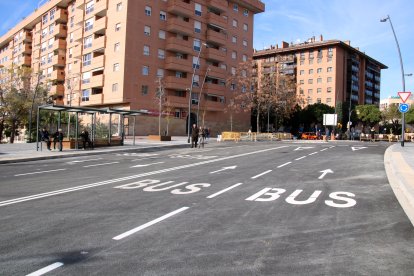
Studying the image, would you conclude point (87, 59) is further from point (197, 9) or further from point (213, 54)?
point (213, 54)

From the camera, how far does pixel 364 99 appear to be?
98312mm

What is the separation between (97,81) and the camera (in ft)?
161

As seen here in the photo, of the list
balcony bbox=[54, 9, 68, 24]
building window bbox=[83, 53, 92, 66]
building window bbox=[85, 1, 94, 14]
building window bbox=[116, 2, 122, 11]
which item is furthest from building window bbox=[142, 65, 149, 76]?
balcony bbox=[54, 9, 68, 24]

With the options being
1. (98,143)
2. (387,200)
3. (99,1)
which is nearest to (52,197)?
(387,200)

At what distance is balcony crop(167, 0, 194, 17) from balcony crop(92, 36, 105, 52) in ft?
31.8

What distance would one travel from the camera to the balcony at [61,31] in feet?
196

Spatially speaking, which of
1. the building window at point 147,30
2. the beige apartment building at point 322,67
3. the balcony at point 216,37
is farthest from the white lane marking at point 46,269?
the beige apartment building at point 322,67

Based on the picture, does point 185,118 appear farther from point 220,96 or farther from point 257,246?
point 257,246

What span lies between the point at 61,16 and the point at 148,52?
71.7 feet

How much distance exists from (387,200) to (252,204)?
280 cm

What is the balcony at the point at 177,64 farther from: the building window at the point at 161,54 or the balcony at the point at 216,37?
the balcony at the point at 216,37

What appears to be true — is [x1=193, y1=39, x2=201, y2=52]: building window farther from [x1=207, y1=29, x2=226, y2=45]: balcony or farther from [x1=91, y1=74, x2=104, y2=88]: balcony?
[x1=91, y1=74, x2=104, y2=88]: balcony

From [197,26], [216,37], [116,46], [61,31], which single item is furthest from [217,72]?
[61,31]

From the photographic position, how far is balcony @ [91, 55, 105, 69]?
159 ft
